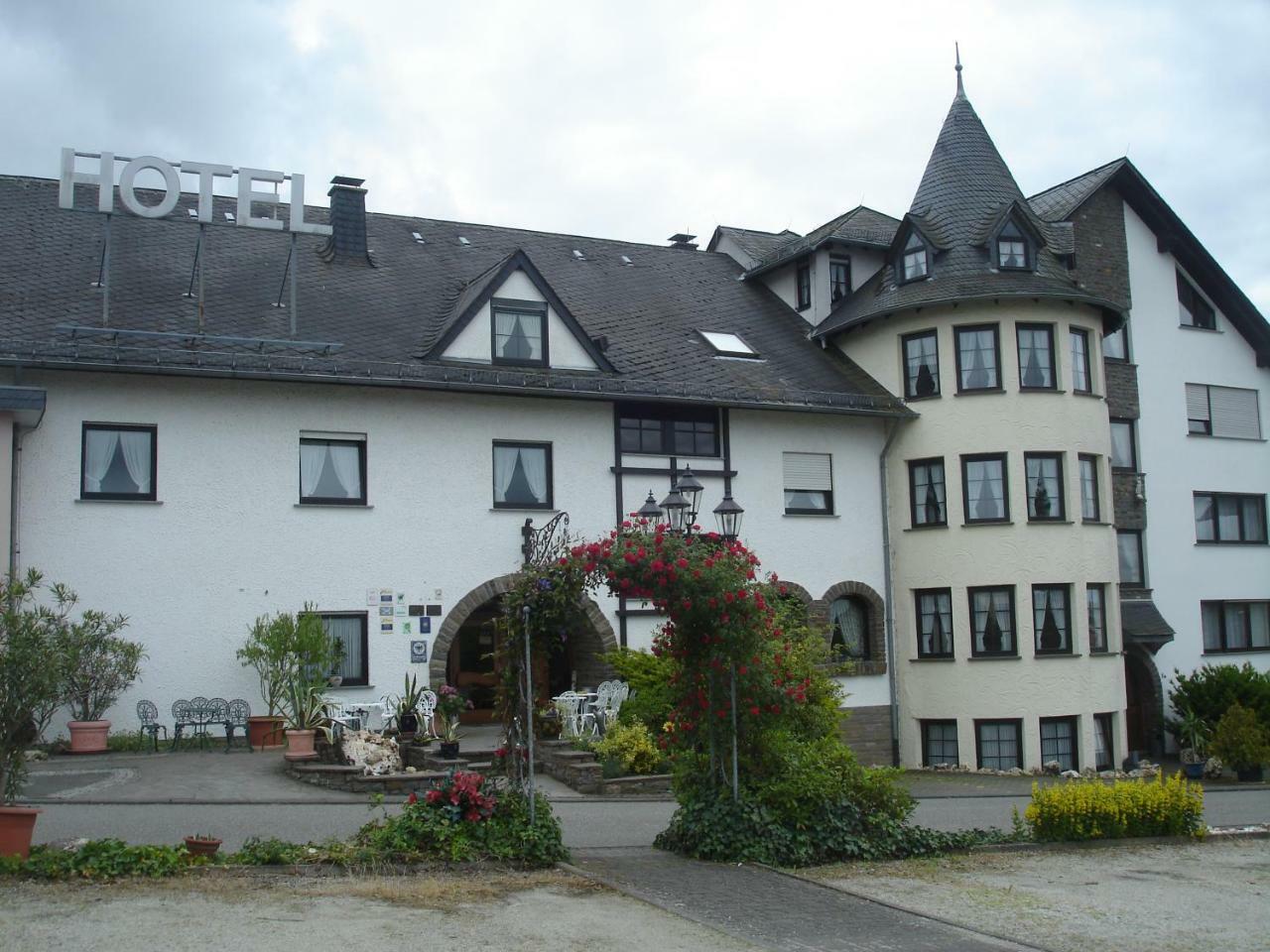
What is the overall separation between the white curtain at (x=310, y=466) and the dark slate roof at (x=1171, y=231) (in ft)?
55.0

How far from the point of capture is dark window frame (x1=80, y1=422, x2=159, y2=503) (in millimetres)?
20078

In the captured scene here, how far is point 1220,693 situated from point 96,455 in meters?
21.3

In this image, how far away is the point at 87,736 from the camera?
61.8 ft

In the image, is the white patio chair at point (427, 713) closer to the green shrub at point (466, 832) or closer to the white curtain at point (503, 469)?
the white curtain at point (503, 469)

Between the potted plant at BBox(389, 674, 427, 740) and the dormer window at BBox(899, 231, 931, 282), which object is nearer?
the potted plant at BBox(389, 674, 427, 740)

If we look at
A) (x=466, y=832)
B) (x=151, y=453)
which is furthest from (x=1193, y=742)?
(x=151, y=453)

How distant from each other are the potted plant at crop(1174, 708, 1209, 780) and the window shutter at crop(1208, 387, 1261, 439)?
669cm

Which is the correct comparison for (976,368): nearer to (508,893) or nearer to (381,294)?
(381,294)

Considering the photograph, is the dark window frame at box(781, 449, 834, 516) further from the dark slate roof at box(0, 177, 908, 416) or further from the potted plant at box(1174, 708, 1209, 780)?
the potted plant at box(1174, 708, 1209, 780)

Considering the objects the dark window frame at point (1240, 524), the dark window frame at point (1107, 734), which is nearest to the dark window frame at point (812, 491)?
the dark window frame at point (1107, 734)

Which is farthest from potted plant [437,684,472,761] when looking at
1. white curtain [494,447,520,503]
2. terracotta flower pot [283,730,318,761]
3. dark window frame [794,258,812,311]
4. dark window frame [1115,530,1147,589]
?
dark window frame [1115,530,1147,589]

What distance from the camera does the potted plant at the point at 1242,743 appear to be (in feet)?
83.7

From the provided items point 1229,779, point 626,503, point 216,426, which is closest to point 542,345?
point 626,503

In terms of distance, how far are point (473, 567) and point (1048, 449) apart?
11.1m
